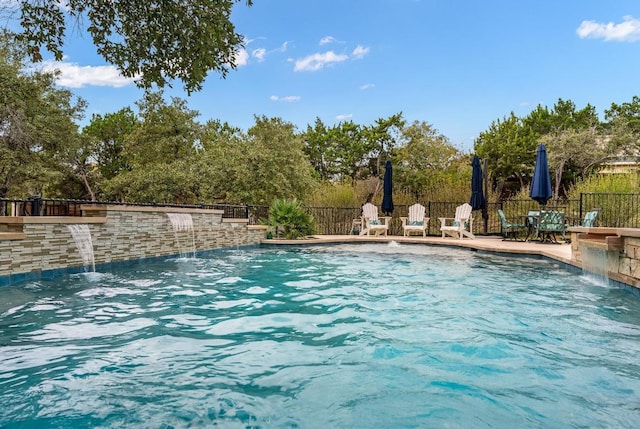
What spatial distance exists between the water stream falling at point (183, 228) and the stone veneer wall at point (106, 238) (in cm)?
3

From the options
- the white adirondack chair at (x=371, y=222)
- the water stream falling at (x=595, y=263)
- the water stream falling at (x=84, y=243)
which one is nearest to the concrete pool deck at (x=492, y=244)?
the water stream falling at (x=595, y=263)

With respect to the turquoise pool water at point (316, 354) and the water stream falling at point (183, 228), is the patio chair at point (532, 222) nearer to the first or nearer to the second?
the turquoise pool water at point (316, 354)

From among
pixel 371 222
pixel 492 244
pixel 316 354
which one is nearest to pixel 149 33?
pixel 316 354

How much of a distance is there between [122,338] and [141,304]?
121 centimetres

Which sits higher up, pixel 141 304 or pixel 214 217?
pixel 214 217

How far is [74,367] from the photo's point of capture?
267cm

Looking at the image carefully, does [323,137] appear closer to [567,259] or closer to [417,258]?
[417,258]

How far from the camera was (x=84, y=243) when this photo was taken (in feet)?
20.5

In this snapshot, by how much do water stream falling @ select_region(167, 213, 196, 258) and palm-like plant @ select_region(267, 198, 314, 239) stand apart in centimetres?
312

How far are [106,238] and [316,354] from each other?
197 inches

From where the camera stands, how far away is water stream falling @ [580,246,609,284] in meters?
5.61

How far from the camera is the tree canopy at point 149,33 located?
3330 mm

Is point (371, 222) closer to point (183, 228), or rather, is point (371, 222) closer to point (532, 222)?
point (532, 222)

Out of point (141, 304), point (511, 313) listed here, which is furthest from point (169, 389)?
point (511, 313)
